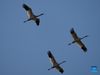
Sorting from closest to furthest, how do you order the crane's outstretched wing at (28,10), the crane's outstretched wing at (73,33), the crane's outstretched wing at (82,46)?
the crane's outstretched wing at (28,10) < the crane's outstretched wing at (73,33) < the crane's outstretched wing at (82,46)

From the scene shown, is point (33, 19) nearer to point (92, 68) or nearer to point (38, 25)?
point (38, 25)

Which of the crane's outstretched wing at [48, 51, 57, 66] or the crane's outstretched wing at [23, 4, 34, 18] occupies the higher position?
the crane's outstretched wing at [23, 4, 34, 18]

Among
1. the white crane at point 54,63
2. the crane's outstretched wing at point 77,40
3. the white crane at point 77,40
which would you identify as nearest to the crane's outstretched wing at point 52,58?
the white crane at point 54,63

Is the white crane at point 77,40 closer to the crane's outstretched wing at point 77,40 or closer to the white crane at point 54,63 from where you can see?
the crane's outstretched wing at point 77,40

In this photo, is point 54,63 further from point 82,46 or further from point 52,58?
point 82,46

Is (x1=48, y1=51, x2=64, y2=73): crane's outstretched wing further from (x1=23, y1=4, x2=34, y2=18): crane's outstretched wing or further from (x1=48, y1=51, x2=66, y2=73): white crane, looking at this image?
(x1=23, y1=4, x2=34, y2=18): crane's outstretched wing

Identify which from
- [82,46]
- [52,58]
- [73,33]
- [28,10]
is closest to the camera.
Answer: [28,10]

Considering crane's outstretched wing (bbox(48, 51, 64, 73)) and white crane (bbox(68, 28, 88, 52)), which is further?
crane's outstretched wing (bbox(48, 51, 64, 73))

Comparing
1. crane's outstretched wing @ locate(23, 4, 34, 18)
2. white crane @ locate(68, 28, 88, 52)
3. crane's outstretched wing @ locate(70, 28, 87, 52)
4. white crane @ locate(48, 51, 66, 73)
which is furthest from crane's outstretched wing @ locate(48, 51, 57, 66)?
crane's outstretched wing @ locate(23, 4, 34, 18)

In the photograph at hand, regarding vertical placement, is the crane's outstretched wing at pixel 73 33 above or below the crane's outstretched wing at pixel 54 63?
above

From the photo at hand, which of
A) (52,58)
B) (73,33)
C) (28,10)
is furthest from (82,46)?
(28,10)

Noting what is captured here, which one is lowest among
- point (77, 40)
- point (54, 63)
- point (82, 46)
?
point (54, 63)

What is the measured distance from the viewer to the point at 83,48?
72.9 m

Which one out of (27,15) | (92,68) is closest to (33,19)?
(27,15)
